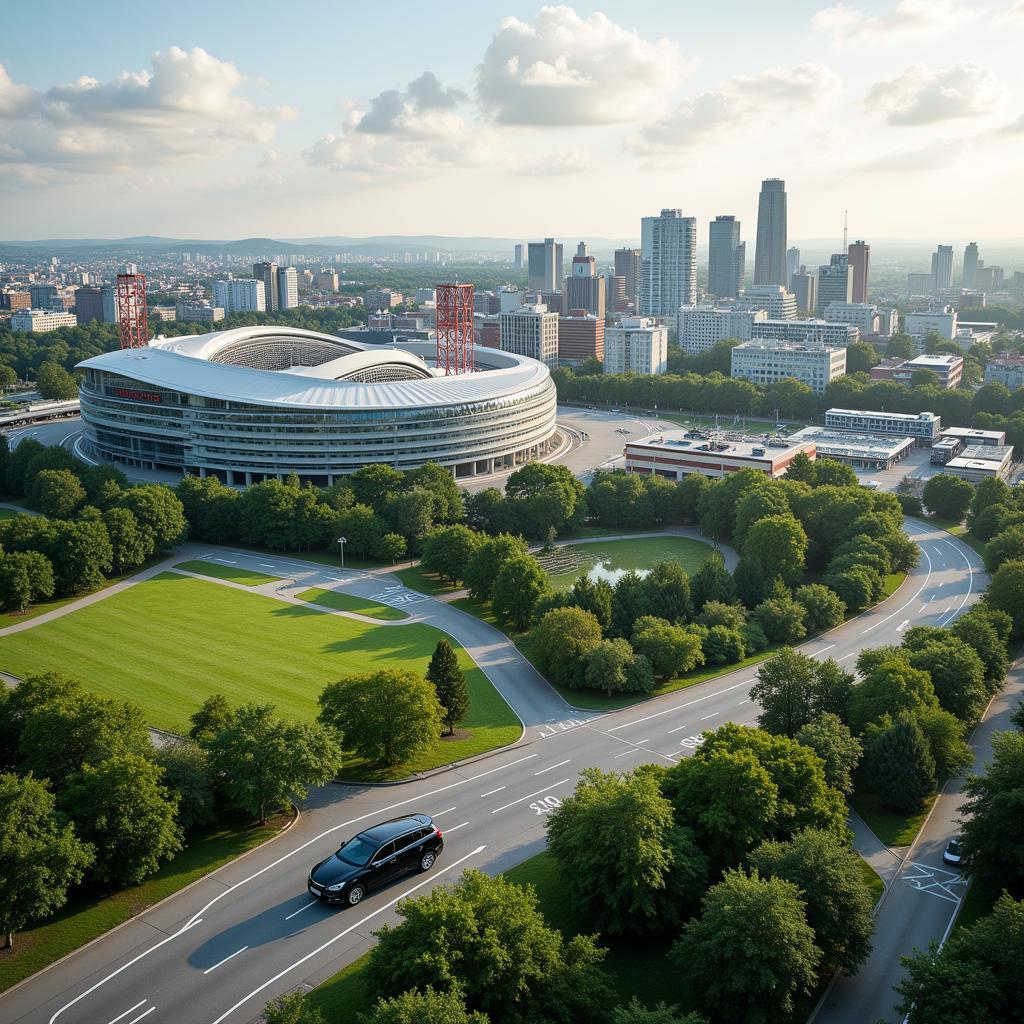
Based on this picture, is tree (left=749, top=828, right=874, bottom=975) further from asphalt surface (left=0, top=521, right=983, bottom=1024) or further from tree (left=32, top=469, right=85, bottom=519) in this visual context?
tree (left=32, top=469, right=85, bottom=519)

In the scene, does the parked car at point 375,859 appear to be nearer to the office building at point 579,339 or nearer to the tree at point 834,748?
the tree at point 834,748

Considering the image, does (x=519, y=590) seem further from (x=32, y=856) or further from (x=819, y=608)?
(x=32, y=856)

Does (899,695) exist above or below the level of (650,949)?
above

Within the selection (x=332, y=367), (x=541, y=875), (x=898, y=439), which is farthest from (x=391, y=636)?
(x=898, y=439)

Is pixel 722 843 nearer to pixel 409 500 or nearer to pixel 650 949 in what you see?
pixel 650 949

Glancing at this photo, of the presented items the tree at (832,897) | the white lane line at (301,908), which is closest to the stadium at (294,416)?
the white lane line at (301,908)
